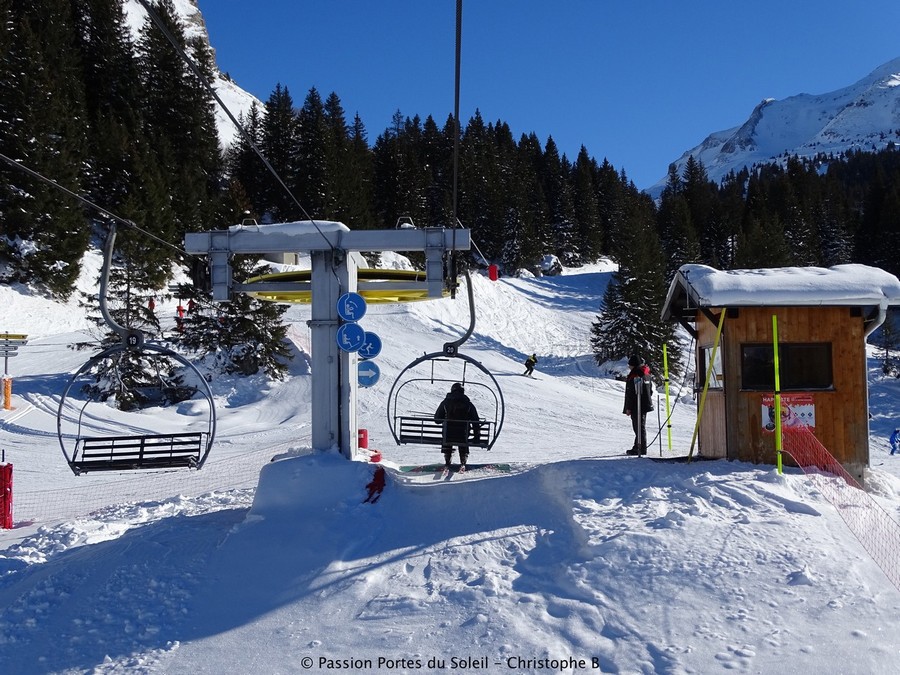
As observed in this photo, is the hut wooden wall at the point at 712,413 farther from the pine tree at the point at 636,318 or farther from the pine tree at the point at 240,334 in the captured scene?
the pine tree at the point at 636,318

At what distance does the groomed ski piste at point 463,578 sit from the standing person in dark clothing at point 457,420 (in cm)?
59

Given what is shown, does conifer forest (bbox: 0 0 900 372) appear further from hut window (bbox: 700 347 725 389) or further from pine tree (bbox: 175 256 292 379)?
hut window (bbox: 700 347 725 389)

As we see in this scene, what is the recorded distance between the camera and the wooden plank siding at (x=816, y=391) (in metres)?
8.86

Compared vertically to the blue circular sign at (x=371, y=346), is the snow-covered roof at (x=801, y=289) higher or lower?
higher

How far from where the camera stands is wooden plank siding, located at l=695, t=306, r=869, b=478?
8.86 m

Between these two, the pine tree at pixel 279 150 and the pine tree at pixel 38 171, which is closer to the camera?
the pine tree at pixel 38 171

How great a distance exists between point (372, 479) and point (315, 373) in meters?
1.73

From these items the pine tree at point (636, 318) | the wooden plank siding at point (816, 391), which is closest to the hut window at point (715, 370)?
the wooden plank siding at point (816, 391)

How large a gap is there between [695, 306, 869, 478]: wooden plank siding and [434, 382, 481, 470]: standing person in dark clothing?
3.50 meters

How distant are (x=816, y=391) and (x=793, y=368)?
0.41 m

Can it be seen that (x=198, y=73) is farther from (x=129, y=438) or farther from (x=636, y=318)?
(x=636, y=318)

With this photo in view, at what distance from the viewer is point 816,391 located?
888cm

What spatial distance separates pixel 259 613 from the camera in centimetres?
575

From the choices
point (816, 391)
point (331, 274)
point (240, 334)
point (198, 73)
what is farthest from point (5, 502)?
point (240, 334)
